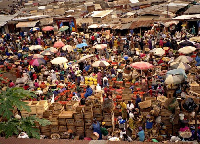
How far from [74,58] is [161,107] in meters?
11.7

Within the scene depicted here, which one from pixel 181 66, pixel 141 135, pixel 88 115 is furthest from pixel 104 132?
pixel 181 66

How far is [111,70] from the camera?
16109 mm

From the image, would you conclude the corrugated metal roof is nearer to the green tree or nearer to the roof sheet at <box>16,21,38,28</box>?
the roof sheet at <box>16,21,38,28</box>

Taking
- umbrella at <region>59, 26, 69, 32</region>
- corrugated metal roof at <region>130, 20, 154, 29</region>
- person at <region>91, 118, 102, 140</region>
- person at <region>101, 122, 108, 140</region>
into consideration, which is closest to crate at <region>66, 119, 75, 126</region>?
person at <region>91, 118, 102, 140</region>

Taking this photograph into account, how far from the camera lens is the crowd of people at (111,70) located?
1141cm

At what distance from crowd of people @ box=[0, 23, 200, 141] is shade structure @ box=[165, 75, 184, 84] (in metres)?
0.22

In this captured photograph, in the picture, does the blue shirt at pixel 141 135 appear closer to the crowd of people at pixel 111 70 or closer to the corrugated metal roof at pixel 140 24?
the crowd of people at pixel 111 70

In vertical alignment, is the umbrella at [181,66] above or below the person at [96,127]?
above

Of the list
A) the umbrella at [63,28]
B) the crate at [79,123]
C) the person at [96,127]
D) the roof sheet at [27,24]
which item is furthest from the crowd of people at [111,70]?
the roof sheet at [27,24]

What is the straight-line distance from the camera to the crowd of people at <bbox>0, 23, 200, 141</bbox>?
11.4 m

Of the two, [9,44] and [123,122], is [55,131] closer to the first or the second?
[123,122]

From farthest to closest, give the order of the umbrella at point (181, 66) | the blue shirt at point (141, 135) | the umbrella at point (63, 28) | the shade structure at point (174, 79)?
the umbrella at point (63, 28) < the umbrella at point (181, 66) < the shade structure at point (174, 79) < the blue shirt at point (141, 135)

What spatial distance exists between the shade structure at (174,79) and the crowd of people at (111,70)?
8.8 inches

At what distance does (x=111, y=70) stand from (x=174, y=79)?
4.93 metres
